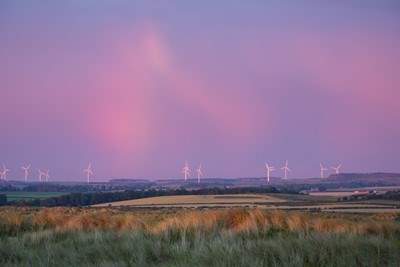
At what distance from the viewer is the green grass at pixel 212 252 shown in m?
12.4

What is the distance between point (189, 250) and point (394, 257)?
4125 mm

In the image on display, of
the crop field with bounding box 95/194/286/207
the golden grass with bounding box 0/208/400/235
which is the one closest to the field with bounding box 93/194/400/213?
the crop field with bounding box 95/194/286/207

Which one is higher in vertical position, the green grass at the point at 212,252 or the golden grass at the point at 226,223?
the golden grass at the point at 226,223

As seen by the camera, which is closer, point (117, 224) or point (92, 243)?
point (92, 243)

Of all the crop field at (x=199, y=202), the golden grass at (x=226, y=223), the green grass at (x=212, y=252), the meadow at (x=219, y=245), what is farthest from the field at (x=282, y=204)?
the green grass at (x=212, y=252)

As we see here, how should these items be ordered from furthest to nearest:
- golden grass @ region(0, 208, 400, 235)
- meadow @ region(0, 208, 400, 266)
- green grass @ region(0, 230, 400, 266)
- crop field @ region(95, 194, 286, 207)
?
crop field @ region(95, 194, 286, 207), golden grass @ region(0, 208, 400, 235), meadow @ region(0, 208, 400, 266), green grass @ region(0, 230, 400, 266)

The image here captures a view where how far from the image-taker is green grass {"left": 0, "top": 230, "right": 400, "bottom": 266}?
12.4m

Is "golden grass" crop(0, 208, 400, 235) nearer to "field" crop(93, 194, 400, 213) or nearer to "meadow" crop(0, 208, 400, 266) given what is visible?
"meadow" crop(0, 208, 400, 266)

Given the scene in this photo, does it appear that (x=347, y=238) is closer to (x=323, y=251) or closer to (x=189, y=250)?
(x=323, y=251)

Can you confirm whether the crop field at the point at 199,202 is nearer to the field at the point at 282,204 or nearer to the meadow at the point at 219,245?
the field at the point at 282,204

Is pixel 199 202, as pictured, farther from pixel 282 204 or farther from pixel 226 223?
pixel 226 223

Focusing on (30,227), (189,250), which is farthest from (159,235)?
(30,227)

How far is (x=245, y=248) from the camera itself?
44.7 feet

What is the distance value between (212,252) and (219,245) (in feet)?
2.46
